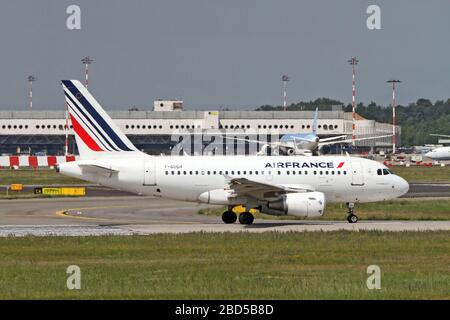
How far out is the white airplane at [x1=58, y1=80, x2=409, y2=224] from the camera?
4691cm

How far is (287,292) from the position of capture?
1017 inches

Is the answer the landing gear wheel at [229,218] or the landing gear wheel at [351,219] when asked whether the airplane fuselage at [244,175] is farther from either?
the landing gear wheel at [229,218]

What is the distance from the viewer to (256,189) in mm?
46500

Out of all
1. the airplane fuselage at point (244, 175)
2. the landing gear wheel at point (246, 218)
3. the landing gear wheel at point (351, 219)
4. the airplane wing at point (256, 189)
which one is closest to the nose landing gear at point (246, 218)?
the landing gear wheel at point (246, 218)

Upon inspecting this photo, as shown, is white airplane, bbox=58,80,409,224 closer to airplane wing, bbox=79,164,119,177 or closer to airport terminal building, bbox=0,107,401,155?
airplane wing, bbox=79,164,119,177

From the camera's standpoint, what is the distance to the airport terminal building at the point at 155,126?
170m

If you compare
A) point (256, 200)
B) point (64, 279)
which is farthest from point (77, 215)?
point (64, 279)

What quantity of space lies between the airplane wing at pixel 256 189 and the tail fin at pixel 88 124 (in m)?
6.38

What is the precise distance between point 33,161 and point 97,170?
198 ft

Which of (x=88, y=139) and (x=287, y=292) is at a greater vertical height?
(x=88, y=139)

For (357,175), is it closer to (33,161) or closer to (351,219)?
(351,219)

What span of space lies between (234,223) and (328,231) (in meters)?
7.61

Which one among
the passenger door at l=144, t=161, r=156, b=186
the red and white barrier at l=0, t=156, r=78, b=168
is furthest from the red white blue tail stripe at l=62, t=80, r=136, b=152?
the red and white barrier at l=0, t=156, r=78, b=168
